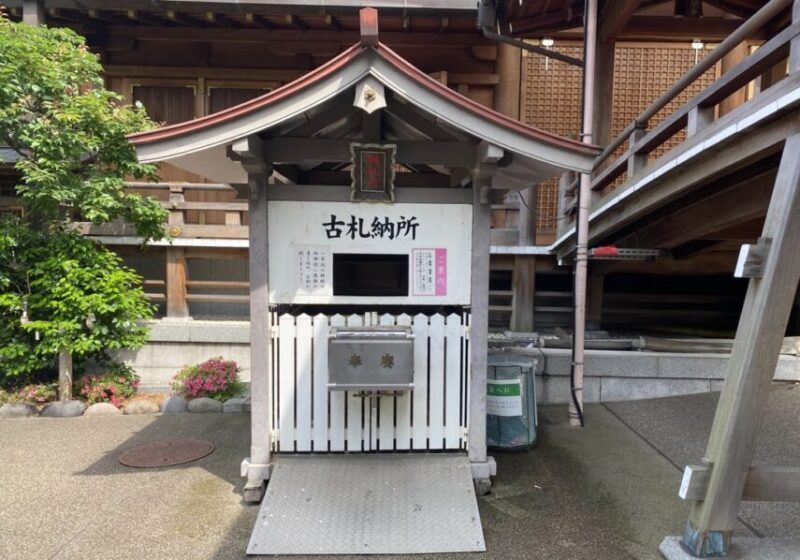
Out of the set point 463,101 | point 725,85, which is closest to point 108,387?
point 463,101

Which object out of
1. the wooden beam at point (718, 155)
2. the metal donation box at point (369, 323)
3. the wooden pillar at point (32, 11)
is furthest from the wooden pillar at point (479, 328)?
the wooden pillar at point (32, 11)

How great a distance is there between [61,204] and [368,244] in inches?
197

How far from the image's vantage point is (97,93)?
251 inches

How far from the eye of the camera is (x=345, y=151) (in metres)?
4.24

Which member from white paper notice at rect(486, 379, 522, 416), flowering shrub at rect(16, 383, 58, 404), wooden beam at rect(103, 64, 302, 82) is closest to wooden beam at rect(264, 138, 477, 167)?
white paper notice at rect(486, 379, 522, 416)

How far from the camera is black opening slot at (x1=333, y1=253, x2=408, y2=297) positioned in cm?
594

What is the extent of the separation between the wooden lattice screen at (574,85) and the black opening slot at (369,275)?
4328mm

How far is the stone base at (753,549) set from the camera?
3.29 metres

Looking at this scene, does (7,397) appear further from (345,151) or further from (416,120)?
(416,120)

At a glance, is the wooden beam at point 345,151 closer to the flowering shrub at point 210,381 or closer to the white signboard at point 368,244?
the white signboard at point 368,244

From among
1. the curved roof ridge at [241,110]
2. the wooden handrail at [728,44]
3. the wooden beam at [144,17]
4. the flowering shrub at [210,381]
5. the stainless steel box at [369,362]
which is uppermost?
the wooden beam at [144,17]

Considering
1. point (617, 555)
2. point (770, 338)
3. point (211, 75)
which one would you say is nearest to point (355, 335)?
point (617, 555)

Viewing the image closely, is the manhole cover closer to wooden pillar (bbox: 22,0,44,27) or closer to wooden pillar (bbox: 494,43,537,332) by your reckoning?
wooden pillar (bbox: 494,43,537,332)

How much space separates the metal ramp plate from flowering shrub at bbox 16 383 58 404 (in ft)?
14.8
